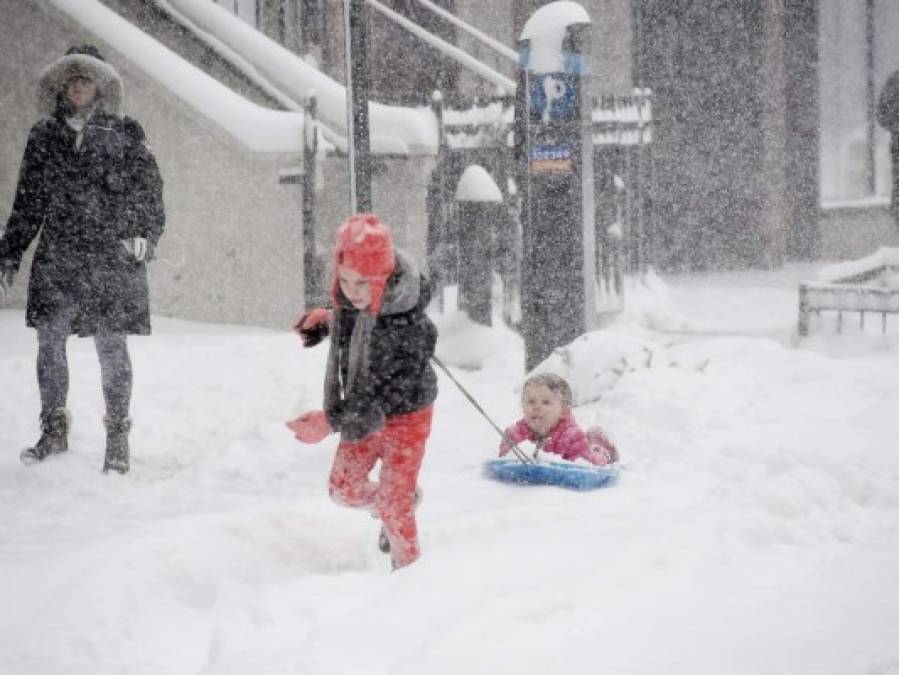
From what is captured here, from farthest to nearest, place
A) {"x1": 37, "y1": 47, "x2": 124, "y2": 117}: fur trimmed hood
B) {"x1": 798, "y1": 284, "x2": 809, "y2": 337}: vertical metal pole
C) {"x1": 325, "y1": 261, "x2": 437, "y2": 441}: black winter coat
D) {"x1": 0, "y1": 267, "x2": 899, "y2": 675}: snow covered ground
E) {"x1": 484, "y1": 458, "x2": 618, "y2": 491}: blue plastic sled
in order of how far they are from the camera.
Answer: {"x1": 798, "y1": 284, "x2": 809, "y2": 337}: vertical metal pole < {"x1": 37, "y1": 47, "x2": 124, "y2": 117}: fur trimmed hood < {"x1": 484, "y1": 458, "x2": 618, "y2": 491}: blue plastic sled < {"x1": 325, "y1": 261, "x2": 437, "y2": 441}: black winter coat < {"x1": 0, "y1": 267, "x2": 899, "y2": 675}: snow covered ground

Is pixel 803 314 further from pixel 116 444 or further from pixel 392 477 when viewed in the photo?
pixel 392 477

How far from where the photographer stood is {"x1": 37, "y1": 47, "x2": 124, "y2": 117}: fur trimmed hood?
561cm

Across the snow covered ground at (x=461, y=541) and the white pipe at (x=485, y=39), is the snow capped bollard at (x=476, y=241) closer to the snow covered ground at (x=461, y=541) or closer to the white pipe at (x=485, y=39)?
the snow covered ground at (x=461, y=541)

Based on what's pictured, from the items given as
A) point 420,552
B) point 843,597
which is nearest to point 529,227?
point 420,552

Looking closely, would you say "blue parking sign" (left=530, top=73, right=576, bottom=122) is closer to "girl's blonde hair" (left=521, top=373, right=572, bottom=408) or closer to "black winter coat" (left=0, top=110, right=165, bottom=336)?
"girl's blonde hair" (left=521, top=373, right=572, bottom=408)

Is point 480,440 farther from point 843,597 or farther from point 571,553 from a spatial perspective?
point 843,597

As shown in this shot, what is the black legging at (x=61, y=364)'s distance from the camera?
5.54 m

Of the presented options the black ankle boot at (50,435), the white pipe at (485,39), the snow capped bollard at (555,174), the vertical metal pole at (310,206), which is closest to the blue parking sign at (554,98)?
the snow capped bollard at (555,174)

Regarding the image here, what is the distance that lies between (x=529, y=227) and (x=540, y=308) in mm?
580

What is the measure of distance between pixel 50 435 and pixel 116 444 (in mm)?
374

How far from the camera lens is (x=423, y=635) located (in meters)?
3.11

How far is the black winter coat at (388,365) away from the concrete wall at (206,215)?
566 centimetres

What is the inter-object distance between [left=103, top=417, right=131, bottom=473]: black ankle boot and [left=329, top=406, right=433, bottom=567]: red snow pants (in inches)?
77.9

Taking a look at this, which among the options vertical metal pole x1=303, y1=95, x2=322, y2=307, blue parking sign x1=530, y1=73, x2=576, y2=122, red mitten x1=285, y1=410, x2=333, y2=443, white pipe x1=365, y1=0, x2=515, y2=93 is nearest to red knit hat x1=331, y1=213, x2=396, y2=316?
red mitten x1=285, y1=410, x2=333, y2=443
